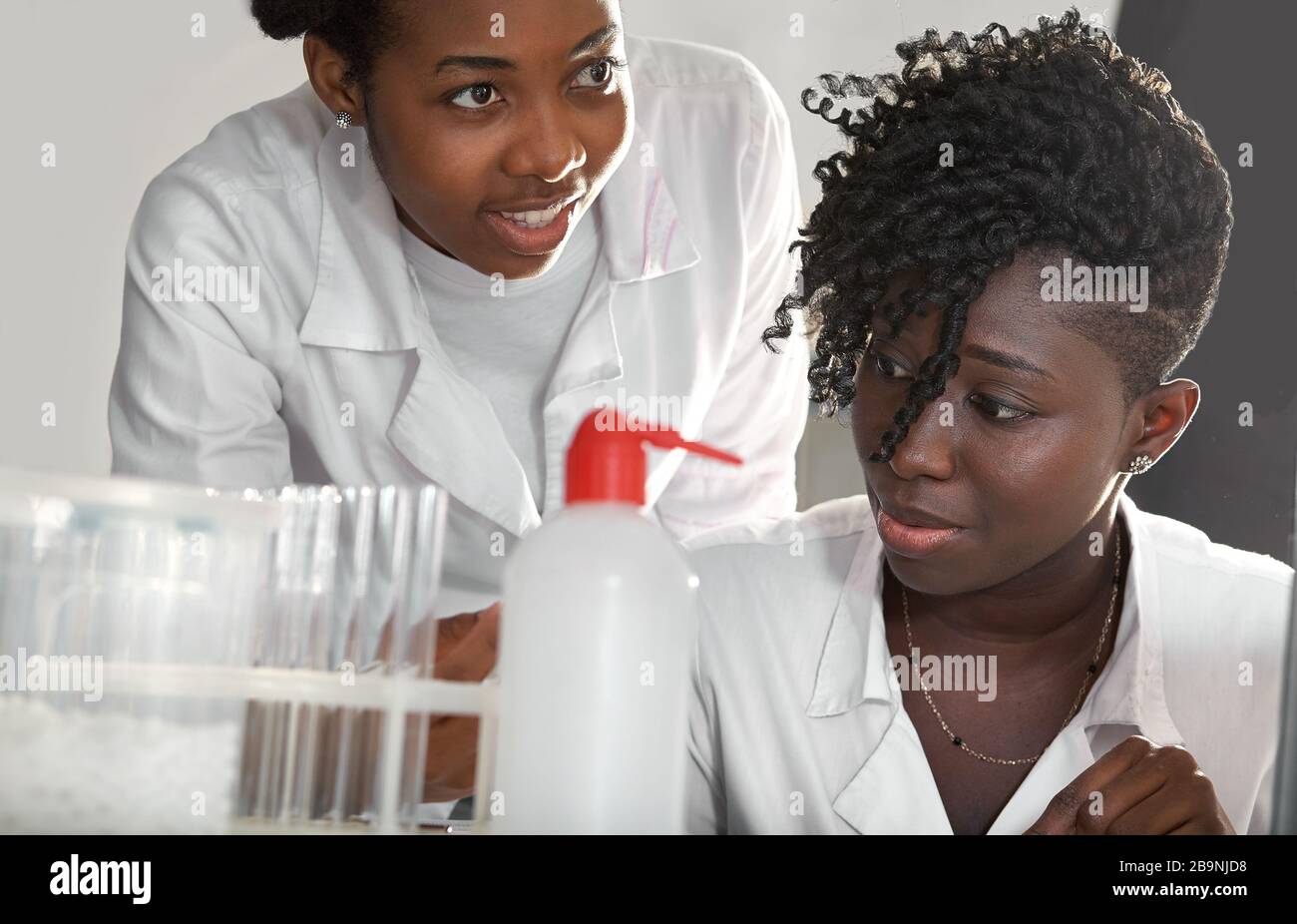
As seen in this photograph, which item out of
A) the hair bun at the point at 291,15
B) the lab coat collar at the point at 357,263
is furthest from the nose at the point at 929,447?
the hair bun at the point at 291,15

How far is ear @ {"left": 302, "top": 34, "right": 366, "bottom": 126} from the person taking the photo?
1222 mm

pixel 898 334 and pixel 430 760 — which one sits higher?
pixel 898 334

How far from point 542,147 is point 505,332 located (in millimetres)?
291

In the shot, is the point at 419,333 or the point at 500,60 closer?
the point at 500,60

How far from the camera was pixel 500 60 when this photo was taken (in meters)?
1.09

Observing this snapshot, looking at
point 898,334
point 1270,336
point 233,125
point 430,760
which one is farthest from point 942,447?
point 233,125

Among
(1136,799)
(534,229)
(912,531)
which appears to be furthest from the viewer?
(534,229)

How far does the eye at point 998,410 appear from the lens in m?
0.94

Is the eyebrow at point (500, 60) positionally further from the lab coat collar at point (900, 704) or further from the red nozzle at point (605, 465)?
the red nozzle at point (605, 465)

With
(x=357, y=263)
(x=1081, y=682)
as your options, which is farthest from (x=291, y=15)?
(x=1081, y=682)

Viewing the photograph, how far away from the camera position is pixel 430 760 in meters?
0.69

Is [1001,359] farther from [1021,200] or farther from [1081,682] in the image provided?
[1081,682]
